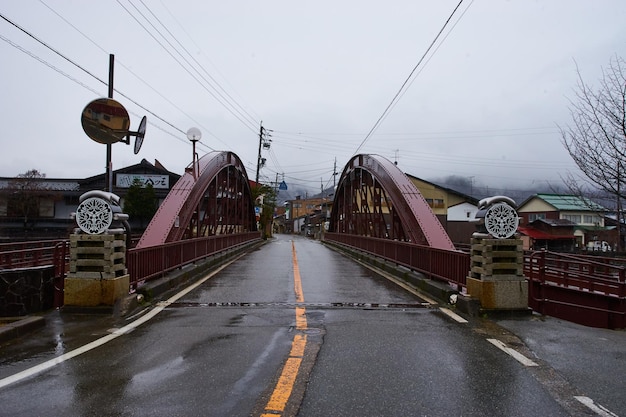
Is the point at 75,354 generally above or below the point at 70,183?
below

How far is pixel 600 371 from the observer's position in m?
4.77

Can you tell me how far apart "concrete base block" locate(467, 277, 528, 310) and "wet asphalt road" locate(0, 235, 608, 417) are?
800 millimetres

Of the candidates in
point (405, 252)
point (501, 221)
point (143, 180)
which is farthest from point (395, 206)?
point (143, 180)

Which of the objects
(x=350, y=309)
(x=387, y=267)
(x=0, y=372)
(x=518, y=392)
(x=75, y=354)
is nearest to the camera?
(x=518, y=392)

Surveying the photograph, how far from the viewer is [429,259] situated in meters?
10.7

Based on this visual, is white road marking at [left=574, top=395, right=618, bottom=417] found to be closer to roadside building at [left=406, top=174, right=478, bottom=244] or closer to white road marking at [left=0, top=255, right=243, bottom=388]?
white road marking at [left=0, top=255, right=243, bottom=388]

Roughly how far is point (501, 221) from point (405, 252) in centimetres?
513

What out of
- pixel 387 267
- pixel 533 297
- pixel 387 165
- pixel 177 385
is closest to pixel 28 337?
pixel 177 385

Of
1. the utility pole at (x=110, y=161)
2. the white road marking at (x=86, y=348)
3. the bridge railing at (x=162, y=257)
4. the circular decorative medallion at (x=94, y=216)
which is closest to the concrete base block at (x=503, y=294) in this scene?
the white road marking at (x=86, y=348)

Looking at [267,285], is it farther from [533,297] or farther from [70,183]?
[70,183]

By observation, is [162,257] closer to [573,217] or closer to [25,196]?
[25,196]

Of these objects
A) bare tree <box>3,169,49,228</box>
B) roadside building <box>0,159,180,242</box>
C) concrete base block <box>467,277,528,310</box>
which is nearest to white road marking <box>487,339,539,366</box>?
concrete base block <box>467,277,528,310</box>

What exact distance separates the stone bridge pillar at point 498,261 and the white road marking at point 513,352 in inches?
71.7

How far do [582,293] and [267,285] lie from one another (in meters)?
7.44
